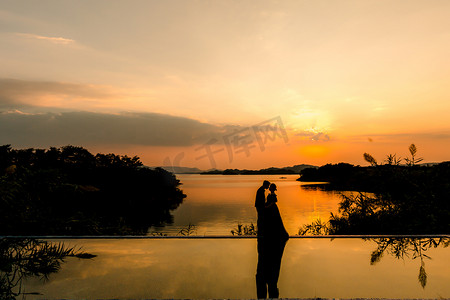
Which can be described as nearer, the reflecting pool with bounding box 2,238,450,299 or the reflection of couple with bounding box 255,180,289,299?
the reflecting pool with bounding box 2,238,450,299

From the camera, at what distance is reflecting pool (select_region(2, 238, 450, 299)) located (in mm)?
3785

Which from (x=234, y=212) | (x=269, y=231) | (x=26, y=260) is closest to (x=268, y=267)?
(x=269, y=231)

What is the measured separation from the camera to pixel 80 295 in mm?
3695

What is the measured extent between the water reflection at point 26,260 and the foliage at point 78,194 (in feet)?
12.9

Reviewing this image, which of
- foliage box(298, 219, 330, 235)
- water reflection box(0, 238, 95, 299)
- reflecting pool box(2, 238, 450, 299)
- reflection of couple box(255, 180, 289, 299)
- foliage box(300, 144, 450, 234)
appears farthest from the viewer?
foliage box(298, 219, 330, 235)

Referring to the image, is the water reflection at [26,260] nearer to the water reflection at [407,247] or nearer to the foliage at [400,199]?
the water reflection at [407,247]

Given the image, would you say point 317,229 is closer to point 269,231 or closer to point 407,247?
point 407,247

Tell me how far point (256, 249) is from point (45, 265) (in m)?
3.26

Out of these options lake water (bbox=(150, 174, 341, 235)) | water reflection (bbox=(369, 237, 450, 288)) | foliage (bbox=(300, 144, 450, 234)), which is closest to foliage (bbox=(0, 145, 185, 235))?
lake water (bbox=(150, 174, 341, 235))

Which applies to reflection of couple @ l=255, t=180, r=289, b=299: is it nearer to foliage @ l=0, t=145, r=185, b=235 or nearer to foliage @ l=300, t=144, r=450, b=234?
foliage @ l=300, t=144, r=450, b=234

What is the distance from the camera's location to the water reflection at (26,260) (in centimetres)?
392

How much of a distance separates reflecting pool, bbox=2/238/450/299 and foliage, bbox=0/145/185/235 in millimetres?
4265

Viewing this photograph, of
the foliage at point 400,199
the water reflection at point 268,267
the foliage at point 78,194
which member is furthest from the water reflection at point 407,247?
the foliage at point 78,194

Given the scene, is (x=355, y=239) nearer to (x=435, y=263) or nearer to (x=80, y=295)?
(x=435, y=263)
